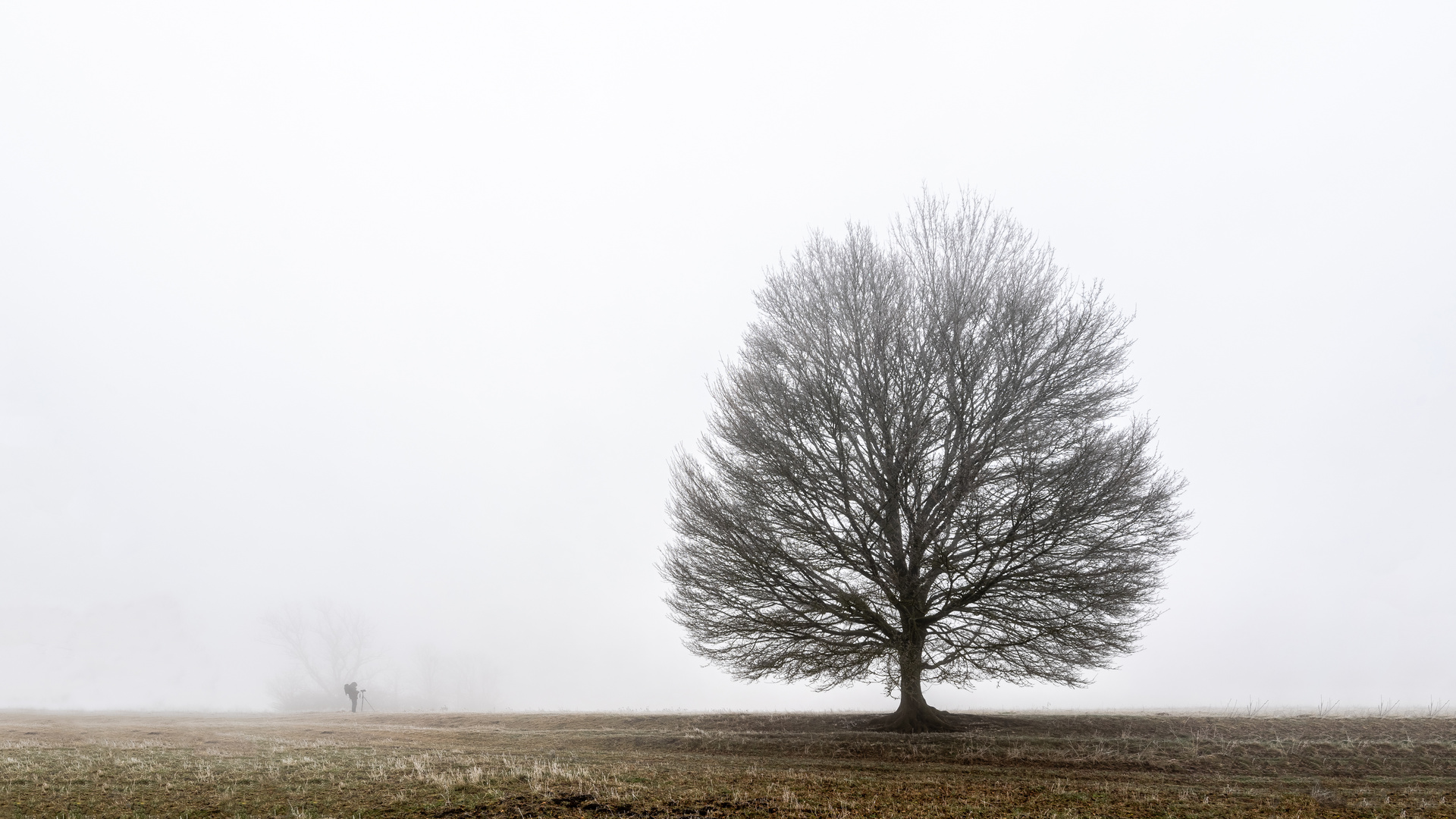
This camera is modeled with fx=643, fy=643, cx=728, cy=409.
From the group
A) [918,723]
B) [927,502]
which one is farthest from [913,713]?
[927,502]

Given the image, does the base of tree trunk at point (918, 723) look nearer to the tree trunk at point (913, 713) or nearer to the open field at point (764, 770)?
the tree trunk at point (913, 713)

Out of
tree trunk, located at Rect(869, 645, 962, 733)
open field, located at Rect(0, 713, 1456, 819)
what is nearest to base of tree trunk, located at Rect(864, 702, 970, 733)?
tree trunk, located at Rect(869, 645, 962, 733)

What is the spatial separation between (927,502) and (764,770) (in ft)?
22.2

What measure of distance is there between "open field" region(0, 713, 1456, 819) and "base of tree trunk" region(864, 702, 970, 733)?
1.83 feet

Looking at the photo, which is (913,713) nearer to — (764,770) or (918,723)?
(918,723)

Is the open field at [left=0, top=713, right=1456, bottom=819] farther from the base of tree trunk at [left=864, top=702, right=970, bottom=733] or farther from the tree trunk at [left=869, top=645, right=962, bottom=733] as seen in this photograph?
the tree trunk at [left=869, top=645, right=962, bottom=733]

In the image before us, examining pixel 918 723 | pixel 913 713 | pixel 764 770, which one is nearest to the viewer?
pixel 764 770

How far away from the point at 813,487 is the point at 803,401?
6.24 ft

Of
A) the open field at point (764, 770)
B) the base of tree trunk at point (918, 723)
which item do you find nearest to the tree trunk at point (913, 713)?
the base of tree trunk at point (918, 723)

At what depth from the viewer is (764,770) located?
9.08 metres

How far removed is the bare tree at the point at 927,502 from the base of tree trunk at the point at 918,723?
1.9 inches

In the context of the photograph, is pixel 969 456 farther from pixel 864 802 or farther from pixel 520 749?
pixel 520 749

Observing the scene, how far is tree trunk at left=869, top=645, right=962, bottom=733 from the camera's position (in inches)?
533

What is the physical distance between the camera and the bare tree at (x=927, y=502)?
1300 cm
